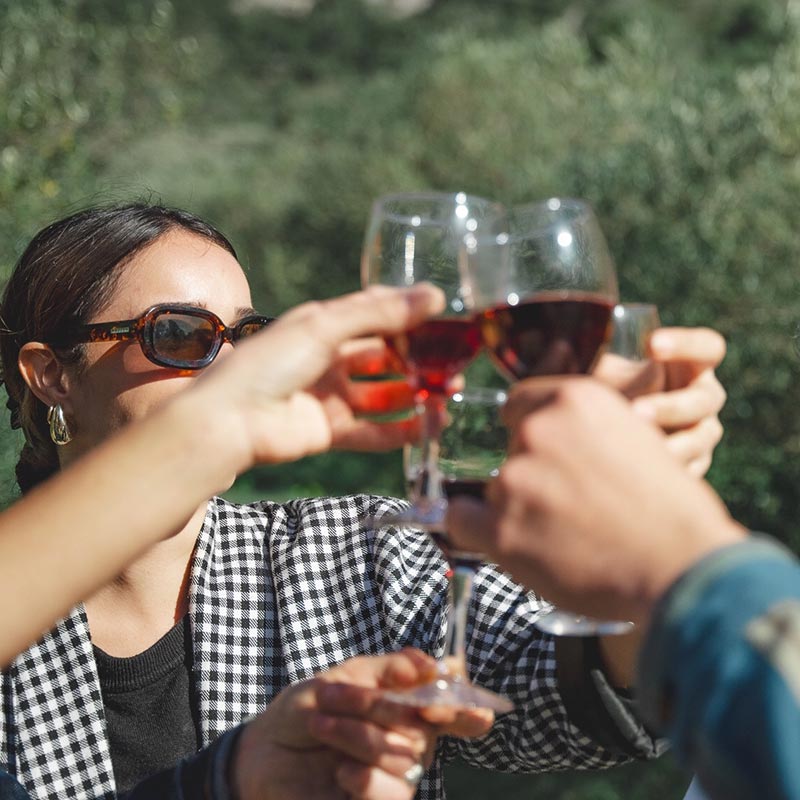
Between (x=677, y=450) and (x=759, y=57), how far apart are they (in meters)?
22.7

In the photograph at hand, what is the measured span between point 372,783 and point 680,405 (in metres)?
0.72

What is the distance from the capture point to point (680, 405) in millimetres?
1754

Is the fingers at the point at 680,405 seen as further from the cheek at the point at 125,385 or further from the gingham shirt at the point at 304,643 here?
the cheek at the point at 125,385

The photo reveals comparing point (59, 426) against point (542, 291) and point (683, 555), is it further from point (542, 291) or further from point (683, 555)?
point (683, 555)

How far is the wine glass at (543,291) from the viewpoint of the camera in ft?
5.12

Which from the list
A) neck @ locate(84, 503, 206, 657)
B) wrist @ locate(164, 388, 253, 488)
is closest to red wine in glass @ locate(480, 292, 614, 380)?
wrist @ locate(164, 388, 253, 488)

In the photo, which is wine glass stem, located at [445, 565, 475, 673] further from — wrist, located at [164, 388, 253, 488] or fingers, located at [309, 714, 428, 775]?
wrist, located at [164, 388, 253, 488]

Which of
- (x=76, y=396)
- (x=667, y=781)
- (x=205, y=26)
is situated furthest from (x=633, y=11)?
(x=76, y=396)

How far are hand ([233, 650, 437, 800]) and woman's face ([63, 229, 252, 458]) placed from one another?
1.10 m

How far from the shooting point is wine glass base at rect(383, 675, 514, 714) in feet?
5.07

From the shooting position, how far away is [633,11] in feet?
86.9

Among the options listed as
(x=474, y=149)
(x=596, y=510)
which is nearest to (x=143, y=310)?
(x=596, y=510)

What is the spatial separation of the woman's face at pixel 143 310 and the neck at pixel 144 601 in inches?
11.9

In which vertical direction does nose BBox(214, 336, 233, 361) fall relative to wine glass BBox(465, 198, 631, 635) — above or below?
below
